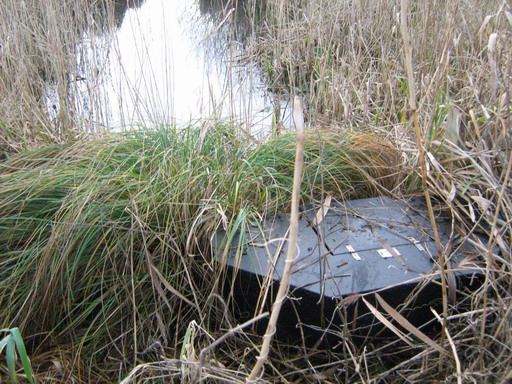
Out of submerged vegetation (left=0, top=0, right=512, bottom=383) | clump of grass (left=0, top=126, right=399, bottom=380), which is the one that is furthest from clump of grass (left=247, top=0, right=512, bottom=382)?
clump of grass (left=0, top=126, right=399, bottom=380)

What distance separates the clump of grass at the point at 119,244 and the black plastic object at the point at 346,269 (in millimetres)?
114

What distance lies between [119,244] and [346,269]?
762 mm

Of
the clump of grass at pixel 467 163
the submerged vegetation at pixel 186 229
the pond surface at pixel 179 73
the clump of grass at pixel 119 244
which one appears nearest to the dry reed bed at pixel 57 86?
the pond surface at pixel 179 73

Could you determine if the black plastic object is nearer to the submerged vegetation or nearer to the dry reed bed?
the submerged vegetation

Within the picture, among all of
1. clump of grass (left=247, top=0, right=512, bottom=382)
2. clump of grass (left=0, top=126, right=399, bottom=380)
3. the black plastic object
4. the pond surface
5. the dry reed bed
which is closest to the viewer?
clump of grass (left=247, top=0, right=512, bottom=382)

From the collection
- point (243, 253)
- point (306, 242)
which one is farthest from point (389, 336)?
point (243, 253)

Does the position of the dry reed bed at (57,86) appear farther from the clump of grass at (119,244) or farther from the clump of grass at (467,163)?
the clump of grass at (467,163)

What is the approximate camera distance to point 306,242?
1374mm

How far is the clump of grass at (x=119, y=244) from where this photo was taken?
1.41 metres

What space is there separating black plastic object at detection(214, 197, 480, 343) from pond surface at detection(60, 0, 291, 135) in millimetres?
850

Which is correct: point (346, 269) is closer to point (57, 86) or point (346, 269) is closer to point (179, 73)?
point (57, 86)

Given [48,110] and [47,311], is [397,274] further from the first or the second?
[48,110]

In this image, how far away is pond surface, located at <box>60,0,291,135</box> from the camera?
2.13 m

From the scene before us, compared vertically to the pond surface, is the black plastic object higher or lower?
lower
